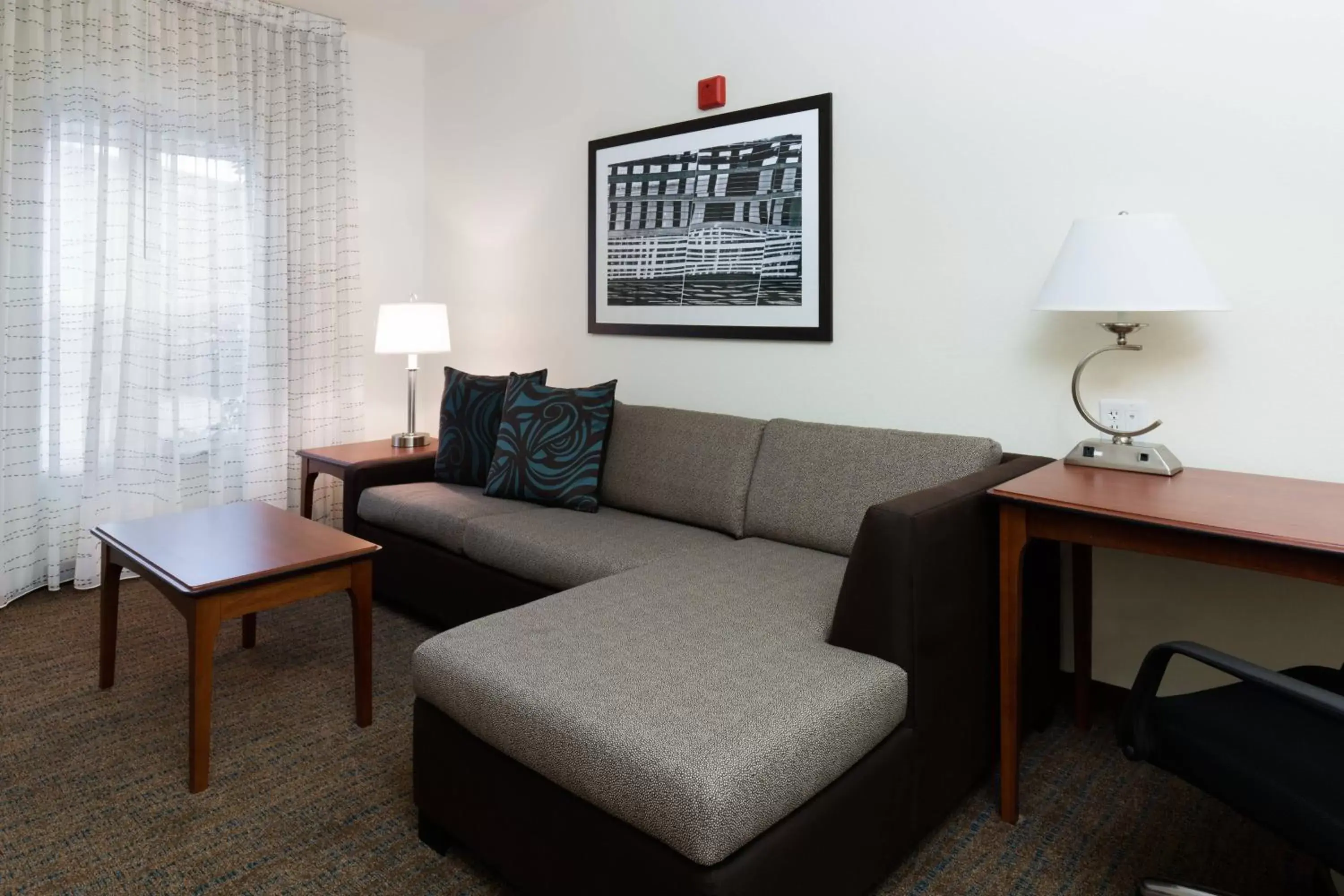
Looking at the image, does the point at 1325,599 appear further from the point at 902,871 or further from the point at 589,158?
the point at 589,158

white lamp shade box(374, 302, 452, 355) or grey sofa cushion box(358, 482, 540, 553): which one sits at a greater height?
white lamp shade box(374, 302, 452, 355)

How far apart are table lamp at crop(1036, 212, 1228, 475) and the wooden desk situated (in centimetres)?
20

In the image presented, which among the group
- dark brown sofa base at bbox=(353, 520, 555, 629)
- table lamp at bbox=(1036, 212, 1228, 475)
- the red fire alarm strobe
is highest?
the red fire alarm strobe

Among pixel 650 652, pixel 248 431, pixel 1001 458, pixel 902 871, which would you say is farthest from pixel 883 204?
pixel 248 431

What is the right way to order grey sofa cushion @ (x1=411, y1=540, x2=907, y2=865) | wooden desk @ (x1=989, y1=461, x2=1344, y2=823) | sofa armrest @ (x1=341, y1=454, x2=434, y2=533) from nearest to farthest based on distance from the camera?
grey sofa cushion @ (x1=411, y1=540, x2=907, y2=865) < wooden desk @ (x1=989, y1=461, x2=1344, y2=823) < sofa armrest @ (x1=341, y1=454, x2=434, y2=533)

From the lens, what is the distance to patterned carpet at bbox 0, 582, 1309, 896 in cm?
164

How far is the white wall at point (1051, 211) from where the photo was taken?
6.38ft

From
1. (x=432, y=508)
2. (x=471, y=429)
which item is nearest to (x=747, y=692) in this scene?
(x=432, y=508)

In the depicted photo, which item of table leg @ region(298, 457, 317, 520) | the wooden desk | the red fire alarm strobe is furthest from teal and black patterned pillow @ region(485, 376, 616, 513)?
the wooden desk

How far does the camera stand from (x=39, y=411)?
3.16 m

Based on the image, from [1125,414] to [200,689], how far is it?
2.38 meters

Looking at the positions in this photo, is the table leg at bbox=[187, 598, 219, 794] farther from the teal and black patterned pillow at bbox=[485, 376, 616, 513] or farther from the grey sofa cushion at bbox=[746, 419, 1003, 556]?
the grey sofa cushion at bbox=[746, 419, 1003, 556]

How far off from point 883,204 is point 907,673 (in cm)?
156

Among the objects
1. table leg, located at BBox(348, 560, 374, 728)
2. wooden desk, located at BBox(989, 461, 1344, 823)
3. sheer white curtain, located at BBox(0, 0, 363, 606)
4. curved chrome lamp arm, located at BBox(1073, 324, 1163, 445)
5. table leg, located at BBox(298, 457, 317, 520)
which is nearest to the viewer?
wooden desk, located at BBox(989, 461, 1344, 823)
